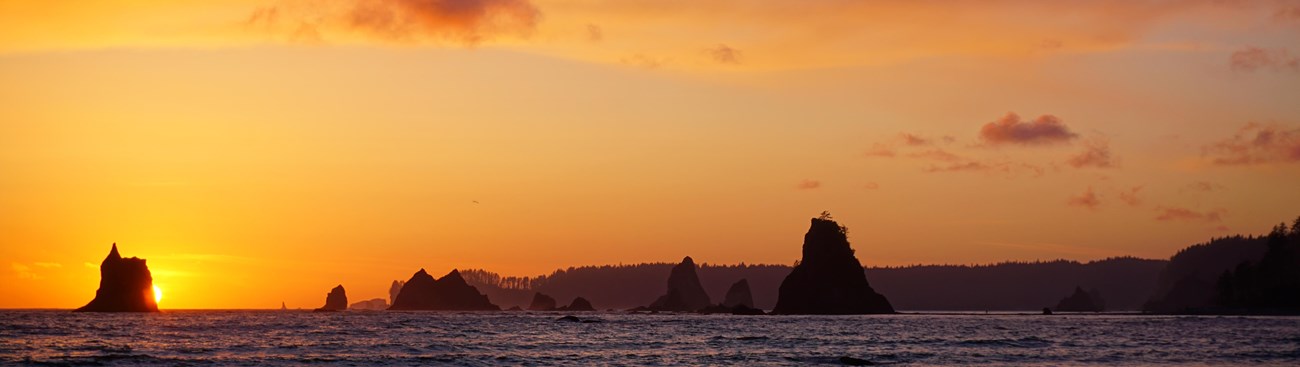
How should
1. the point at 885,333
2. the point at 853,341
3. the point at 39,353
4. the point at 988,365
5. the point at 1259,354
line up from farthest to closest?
1. the point at 885,333
2. the point at 853,341
3. the point at 39,353
4. the point at 1259,354
5. the point at 988,365

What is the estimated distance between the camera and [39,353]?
295ft

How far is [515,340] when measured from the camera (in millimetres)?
109875

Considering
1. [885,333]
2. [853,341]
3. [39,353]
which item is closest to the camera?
[39,353]

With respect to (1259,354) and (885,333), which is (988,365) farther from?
(885,333)

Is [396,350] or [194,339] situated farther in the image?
[194,339]

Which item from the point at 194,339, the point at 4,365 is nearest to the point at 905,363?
the point at 4,365

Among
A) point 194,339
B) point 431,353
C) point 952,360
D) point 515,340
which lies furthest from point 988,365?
point 194,339

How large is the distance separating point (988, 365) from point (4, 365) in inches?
2315

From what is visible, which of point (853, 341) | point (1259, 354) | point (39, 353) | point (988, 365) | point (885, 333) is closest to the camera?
point (988, 365)

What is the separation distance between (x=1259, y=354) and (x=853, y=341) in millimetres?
32976

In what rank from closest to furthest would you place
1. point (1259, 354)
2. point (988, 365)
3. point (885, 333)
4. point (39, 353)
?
1. point (988, 365)
2. point (1259, 354)
3. point (39, 353)
4. point (885, 333)

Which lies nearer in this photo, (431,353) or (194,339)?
(431,353)

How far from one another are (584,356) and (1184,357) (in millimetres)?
38466

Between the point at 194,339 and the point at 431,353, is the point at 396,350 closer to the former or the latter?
the point at 431,353
